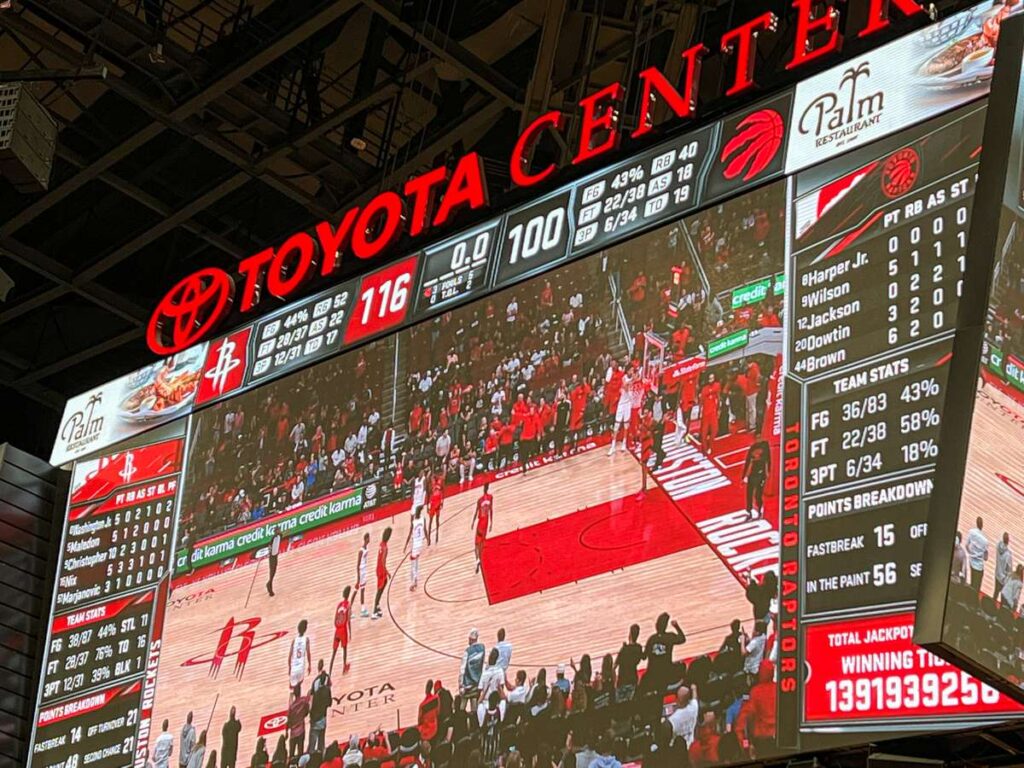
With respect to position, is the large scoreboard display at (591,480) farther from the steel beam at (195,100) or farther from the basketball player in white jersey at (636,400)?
the steel beam at (195,100)

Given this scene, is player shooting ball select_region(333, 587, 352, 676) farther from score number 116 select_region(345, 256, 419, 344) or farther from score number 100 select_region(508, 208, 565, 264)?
score number 100 select_region(508, 208, 565, 264)

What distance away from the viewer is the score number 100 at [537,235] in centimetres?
857

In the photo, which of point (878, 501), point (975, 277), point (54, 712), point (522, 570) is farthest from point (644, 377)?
point (54, 712)

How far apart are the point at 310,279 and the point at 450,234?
1.20 metres

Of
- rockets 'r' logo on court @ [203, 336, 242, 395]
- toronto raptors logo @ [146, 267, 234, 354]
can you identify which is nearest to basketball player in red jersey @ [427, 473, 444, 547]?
rockets 'r' logo on court @ [203, 336, 242, 395]

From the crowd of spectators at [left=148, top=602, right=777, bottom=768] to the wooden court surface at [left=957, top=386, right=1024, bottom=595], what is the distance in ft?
4.88

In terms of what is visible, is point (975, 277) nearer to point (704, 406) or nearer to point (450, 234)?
point (704, 406)

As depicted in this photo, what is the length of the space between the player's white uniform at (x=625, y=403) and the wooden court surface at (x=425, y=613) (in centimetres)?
17

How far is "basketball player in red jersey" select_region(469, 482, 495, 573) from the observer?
797 centimetres

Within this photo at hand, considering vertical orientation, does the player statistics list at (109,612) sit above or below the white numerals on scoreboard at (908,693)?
above

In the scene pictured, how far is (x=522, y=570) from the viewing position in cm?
771

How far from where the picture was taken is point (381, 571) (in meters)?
8.35

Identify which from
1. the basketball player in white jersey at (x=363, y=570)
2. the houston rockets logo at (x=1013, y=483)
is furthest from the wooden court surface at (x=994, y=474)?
the basketball player in white jersey at (x=363, y=570)

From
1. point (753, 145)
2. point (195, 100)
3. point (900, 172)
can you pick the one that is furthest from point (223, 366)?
point (900, 172)
